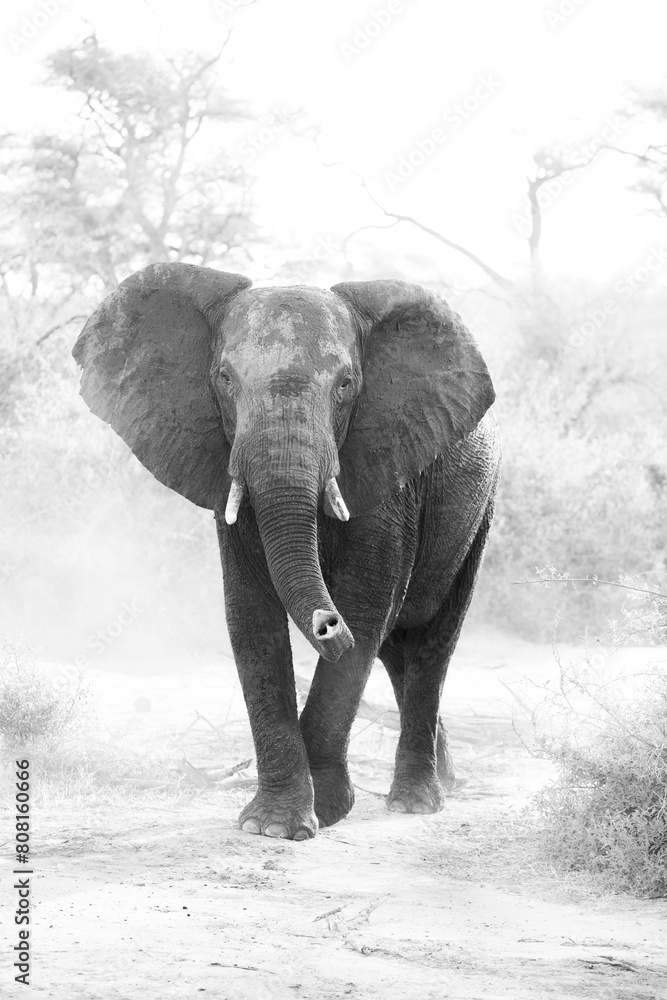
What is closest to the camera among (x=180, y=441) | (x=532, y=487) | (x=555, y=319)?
(x=180, y=441)

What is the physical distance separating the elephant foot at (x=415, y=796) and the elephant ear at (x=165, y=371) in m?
1.89

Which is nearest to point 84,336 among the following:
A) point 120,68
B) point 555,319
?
point 120,68

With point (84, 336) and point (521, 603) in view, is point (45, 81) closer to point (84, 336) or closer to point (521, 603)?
point (521, 603)

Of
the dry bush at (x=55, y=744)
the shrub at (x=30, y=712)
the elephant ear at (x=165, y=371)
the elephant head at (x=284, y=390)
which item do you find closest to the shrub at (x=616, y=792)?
the elephant head at (x=284, y=390)

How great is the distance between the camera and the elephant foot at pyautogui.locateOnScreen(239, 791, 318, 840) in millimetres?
5691

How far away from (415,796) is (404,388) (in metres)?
2.08

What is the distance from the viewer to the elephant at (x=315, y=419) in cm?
551

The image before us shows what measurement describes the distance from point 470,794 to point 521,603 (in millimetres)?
7053

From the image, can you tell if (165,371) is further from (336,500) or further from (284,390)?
(336,500)

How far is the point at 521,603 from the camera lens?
46.5ft

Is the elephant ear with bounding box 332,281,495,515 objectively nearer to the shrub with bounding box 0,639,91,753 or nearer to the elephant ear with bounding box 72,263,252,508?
the elephant ear with bounding box 72,263,252,508

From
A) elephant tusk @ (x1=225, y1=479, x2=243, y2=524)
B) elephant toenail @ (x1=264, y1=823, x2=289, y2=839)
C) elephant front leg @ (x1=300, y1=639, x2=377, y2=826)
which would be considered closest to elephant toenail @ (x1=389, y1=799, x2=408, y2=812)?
elephant front leg @ (x1=300, y1=639, x2=377, y2=826)

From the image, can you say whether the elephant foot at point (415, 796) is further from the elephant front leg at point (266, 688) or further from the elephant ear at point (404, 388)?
the elephant ear at point (404, 388)

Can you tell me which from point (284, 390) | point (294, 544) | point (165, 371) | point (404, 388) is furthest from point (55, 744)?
point (284, 390)
